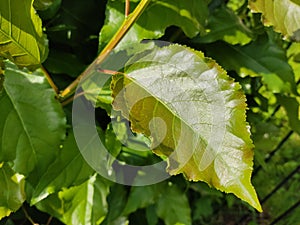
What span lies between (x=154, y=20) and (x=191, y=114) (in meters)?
0.40

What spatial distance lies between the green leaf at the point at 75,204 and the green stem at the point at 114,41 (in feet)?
0.75

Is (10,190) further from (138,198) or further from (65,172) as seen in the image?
(138,198)

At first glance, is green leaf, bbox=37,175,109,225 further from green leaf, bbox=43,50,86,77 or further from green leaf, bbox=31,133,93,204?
green leaf, bbox=43,50,86,77

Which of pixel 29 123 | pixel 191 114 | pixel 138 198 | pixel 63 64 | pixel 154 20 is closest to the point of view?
pixel 191 114

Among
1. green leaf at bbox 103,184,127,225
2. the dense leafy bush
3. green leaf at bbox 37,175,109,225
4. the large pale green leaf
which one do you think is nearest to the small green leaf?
the dense leafy bush

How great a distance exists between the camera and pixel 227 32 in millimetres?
1385

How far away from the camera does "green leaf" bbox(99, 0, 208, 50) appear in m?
1.19

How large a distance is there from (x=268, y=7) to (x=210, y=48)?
49cm

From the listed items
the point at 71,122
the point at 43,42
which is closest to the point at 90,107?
the point at 71,122

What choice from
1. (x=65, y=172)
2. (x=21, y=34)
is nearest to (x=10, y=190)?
(x=65, y=172)

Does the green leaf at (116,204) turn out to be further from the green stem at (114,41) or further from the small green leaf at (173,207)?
the green stem at (114,41)

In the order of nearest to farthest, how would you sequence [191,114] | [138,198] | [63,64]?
[191,114] < [63,64] < [138,198]

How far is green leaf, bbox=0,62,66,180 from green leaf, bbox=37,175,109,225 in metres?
0.14

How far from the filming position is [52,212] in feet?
4.19
